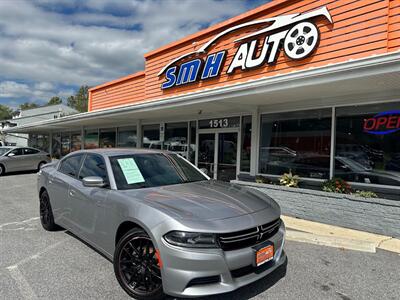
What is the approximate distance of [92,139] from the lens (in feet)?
58.1

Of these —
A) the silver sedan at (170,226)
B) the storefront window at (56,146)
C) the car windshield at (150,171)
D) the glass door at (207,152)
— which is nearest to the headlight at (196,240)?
the silver sedan at (170,226)

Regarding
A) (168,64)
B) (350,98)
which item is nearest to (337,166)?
(350,98)

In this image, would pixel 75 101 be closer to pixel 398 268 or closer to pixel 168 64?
pixel 168 64

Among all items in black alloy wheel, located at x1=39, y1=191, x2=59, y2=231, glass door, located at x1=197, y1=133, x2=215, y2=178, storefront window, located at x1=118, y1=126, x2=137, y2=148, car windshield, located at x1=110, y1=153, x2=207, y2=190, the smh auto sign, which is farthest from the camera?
storefront window, located at x1=118, y1=126, x2=137, y2=148

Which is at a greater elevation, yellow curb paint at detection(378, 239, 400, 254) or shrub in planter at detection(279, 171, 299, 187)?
shrub in planter at detection(279, 171, 299, 187)

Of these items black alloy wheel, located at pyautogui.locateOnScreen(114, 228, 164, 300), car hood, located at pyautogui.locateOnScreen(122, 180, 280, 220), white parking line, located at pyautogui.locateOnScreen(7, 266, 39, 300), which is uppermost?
car hood, located at pyautogui.locateOnScreen(122, 180, 280, 220)

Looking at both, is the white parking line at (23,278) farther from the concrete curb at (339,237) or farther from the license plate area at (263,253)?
the concrete curb at (339,237)

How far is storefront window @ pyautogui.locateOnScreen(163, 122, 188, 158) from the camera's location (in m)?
11.1

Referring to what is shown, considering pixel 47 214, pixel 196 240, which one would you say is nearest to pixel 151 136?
pixel 47 214

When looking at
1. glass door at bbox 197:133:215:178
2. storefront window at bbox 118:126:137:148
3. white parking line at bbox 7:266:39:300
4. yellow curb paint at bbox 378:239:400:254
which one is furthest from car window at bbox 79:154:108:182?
storefront window at bbox 118:126:137:148

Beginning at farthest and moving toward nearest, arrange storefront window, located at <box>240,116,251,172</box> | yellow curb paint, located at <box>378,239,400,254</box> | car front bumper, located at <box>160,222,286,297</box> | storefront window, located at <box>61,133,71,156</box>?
storefront window, located at <box>61,133,71,156</box>, storefront window, located at <box>240,116,251,172</box>, yellow curb paint, located at <box>378,239,400,254</box>, car front bumper, located at <box>160,222,286,297</box>

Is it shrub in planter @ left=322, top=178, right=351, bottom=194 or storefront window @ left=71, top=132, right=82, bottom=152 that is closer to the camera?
shrub in planter @ left=322, top=178, right=351, bottom=194

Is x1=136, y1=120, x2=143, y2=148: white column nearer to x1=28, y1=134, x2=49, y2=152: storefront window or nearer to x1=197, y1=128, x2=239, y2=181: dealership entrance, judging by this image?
x1=197, y1=128, x2=239, y2=181: dealership entrance

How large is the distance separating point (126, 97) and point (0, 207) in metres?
8.64
